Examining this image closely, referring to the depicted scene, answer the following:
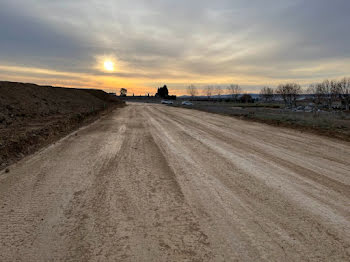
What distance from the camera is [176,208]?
309 centimetres

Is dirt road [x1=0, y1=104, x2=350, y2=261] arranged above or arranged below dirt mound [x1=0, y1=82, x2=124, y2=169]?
below

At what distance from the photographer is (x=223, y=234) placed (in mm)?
2480

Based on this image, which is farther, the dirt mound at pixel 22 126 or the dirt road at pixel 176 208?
the dirt mound at pixel 22 126

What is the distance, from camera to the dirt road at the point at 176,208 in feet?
7.35

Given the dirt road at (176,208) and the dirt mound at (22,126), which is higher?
the dirt mound at (22,126)

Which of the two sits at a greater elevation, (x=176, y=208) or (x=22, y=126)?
(x=22, y=126)

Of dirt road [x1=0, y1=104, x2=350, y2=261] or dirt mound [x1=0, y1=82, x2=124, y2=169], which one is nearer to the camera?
dirt road [x1=0, y1=104, x2=350, y2=261]

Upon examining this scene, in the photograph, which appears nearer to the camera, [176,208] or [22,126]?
[176,208]

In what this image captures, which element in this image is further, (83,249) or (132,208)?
(132,208)

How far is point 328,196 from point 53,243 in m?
4.37

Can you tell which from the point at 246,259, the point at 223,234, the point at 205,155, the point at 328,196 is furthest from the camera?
the point at 205,155

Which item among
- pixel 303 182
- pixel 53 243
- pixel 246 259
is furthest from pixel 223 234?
pixel 303 182

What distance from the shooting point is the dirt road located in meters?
2.24

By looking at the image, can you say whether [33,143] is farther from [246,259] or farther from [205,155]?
[246,259]
